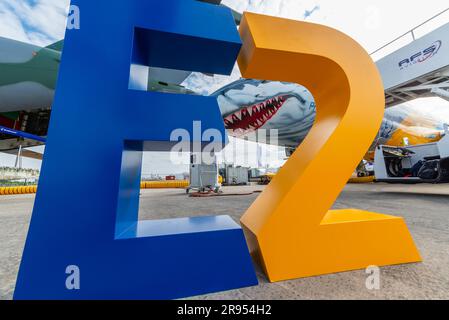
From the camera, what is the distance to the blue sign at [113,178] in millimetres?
850

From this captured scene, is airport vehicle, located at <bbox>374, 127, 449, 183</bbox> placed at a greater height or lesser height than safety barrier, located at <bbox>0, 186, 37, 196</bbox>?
greater

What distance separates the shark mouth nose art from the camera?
8953 mm

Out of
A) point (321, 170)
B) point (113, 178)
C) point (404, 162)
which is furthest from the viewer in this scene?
point (404, 162)

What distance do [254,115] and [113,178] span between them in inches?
353

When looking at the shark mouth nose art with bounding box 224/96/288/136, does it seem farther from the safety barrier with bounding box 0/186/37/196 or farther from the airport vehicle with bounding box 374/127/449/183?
the safety barrier with bounding box 0/186/37/196

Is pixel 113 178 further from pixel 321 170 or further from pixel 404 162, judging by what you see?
pixel 404 162

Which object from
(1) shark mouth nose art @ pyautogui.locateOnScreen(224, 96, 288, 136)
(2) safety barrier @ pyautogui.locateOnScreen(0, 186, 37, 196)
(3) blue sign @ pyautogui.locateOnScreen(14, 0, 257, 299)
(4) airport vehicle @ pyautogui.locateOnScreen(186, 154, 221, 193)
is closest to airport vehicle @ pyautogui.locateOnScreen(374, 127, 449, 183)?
(1) shark mouth nose art @ pyautogui.locateOnScreen(224, 96, 288, 136)

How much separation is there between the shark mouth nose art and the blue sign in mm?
8109

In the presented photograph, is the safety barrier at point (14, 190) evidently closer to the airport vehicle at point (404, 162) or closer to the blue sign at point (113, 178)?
the blue sign at point (113, 178)

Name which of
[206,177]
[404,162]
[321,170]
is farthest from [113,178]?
[404,162]

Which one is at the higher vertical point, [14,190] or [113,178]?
[113,178]

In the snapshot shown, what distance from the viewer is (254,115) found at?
30.6 ft
